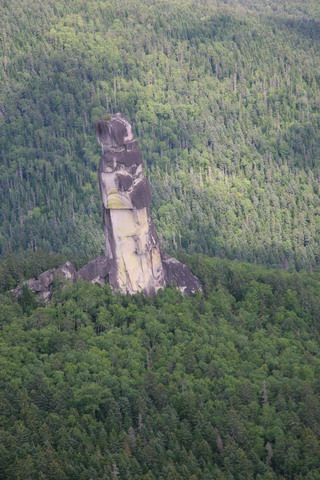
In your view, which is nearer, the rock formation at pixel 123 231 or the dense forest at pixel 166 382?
the dense forest at pixel 166 382

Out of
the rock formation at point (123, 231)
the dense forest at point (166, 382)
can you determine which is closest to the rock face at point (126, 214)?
the rock formation at point (123, 231)

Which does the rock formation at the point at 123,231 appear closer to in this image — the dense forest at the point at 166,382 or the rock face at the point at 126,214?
the rock face at the point at 126,214

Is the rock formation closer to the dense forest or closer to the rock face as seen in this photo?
the rock face

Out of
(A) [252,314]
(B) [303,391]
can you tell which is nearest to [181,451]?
(B) [303,391]

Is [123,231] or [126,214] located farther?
[123,231]

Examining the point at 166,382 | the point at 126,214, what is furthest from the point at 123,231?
the point at 166,382

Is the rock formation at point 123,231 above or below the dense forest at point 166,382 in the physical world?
above

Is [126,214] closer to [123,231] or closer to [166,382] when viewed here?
[123,231]

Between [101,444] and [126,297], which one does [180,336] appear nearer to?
[126,297]
